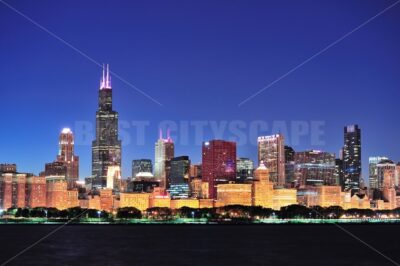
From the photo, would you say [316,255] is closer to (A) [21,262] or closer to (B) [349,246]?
(B) [349,246]

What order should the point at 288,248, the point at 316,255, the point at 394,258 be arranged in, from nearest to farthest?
the point at 394,258
the point at 316,255
the point at 288,248

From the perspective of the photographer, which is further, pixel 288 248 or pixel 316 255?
pixel 288 248

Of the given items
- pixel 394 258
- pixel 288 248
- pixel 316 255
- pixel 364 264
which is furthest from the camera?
pixel 288 248

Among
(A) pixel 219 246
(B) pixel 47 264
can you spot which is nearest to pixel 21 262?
(B) pixel 47 264

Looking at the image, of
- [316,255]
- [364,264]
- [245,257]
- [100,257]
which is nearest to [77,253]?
[100,257]

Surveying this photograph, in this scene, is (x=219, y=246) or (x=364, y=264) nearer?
(x=364, y=264)

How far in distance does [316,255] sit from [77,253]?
2785 cm

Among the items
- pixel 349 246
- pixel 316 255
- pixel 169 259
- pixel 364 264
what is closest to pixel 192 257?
pixel 169 259

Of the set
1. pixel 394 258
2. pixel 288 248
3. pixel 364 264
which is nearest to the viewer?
pixel 364 264

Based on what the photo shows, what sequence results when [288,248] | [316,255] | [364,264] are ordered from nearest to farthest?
1. [364,264]
2. [316,255]
3. [288,248]

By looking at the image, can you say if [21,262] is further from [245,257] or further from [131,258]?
[245,257]

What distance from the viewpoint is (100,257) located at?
71.4 meters

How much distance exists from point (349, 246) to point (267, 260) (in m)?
23.6

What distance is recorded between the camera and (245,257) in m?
72.9
